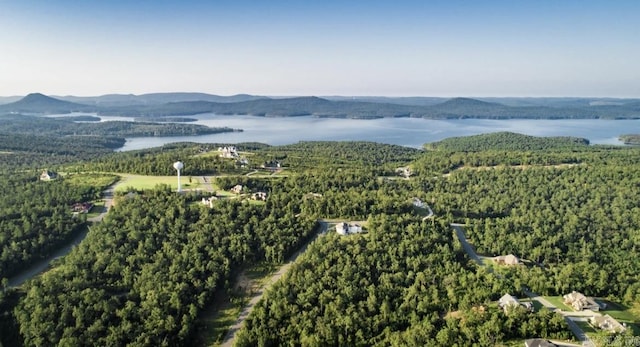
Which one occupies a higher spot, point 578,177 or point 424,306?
point 578,177

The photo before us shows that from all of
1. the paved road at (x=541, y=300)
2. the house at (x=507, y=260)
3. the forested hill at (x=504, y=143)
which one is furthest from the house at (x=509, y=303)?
the forested hill at (x=504, y=143)

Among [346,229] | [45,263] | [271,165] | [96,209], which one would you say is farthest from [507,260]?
[271,165]

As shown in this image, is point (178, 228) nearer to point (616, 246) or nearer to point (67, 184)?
point (67, 184)

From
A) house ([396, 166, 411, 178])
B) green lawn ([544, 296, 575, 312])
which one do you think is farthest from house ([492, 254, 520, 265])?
house ([396, 166, 411, 178])

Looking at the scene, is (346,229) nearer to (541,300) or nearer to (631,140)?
(541,300)

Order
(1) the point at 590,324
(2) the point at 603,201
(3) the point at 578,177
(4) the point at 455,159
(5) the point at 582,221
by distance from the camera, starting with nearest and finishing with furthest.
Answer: (1) the point at 590,324 → (5) the point at 582,221 → (2) the point at 603,201 → (3) the point at 578,177 → (4) the point at 455,159

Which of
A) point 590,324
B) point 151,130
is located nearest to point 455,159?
point 590,324

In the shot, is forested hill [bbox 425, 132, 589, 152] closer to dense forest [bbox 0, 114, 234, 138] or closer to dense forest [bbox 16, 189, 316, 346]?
dense forest [bbox 16, 189, 316, 346]
